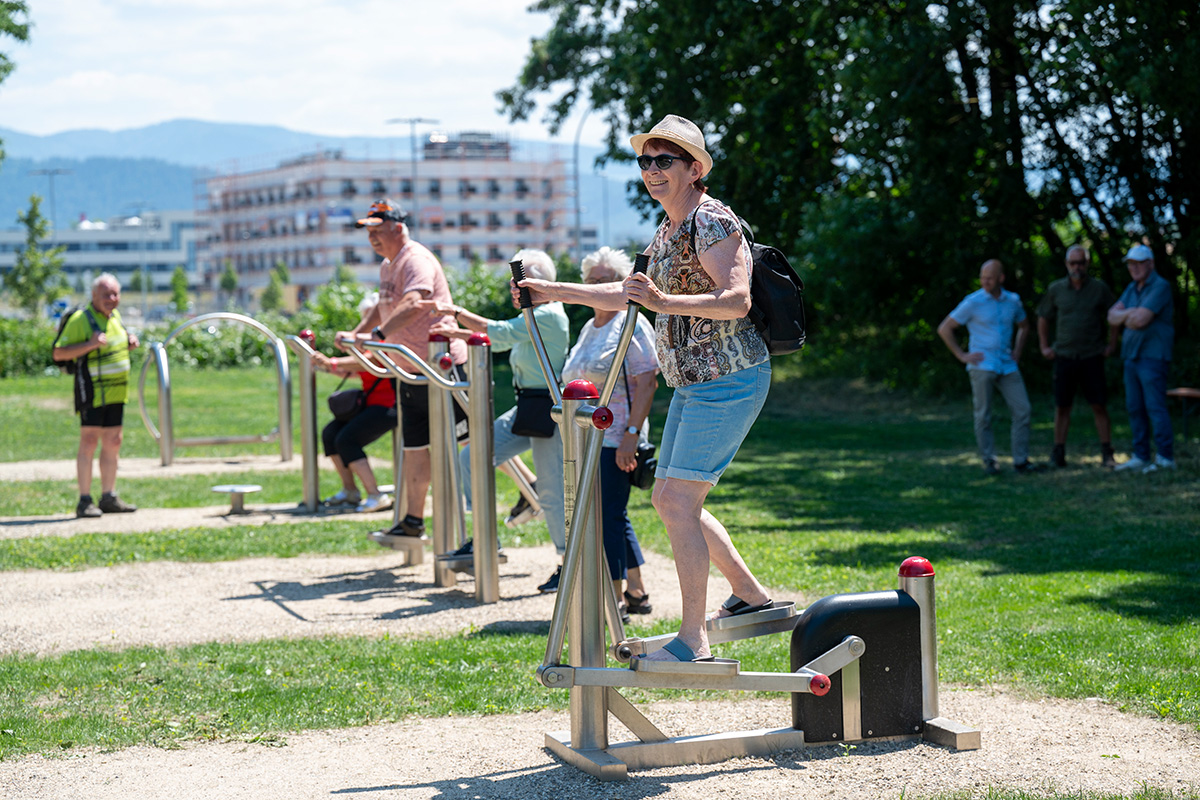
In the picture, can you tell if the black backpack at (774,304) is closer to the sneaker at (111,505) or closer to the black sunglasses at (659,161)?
the black sunglasses at (659,161)

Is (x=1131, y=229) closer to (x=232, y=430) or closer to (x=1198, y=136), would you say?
(x=1198, y=136)

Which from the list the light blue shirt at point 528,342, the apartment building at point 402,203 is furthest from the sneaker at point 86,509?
the apartment building at point 402,203

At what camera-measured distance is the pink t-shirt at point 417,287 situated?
25.1ft

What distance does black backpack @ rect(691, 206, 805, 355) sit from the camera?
164 inches

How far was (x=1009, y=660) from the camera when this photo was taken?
5395mm

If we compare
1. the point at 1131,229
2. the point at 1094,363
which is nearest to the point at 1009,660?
the point at 1094,363

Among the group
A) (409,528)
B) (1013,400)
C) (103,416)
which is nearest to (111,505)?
(103,416)

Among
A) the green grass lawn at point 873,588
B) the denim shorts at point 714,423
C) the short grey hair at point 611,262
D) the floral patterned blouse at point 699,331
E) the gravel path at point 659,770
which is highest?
the short grey hair at point 611,262

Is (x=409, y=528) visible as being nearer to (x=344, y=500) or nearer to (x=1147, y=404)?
(x=344, y=500)

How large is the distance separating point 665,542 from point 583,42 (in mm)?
23137

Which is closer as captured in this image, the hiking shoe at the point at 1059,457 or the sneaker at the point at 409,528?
the sneaker at the point at 409,528

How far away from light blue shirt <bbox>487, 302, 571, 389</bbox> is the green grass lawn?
4.77 feet

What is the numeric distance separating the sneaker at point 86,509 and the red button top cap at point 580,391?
6886 mm

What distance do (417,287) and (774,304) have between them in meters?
3.81
